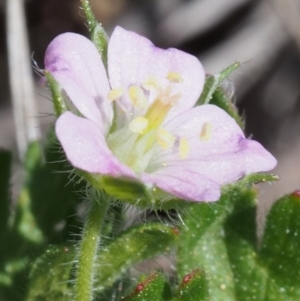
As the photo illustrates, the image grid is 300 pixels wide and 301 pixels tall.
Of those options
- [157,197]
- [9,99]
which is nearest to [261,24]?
[9,99]

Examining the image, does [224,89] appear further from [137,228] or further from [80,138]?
[80,138]

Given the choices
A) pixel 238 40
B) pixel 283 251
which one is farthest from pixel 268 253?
pixel 238 40

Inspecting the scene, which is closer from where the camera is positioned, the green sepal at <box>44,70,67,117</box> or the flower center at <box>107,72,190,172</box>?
the green sepal at <box>44,70,67,117</box>


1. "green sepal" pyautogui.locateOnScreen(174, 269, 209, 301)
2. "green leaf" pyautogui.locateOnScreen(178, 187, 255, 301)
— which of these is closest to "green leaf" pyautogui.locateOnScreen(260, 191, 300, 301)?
"green leaf" pyautogui.locateOnScreen(178, 187, 255, 301)

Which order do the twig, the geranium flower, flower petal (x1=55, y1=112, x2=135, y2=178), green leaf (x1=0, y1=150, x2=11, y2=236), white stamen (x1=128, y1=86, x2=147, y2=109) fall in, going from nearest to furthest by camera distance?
flower petal (x1=55, y1=112, x2=135, y2=178) < the geranium flower < white stamen (x1=128, y1=86, x2=147, y2=109) < green leaf (x1=0, y1=150, x2=11, y2=236) < the twig

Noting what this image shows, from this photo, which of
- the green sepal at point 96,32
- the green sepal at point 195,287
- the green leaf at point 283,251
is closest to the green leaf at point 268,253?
the green leaf at point 283,251

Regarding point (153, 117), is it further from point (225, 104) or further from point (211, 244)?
point (211, 244)

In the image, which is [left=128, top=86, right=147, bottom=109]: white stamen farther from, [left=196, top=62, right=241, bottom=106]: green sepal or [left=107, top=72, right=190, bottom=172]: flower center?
[left=196, top=62, right=241, bottom=106]: green sepal

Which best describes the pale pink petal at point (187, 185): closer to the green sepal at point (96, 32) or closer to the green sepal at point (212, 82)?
the green sepal at point (212, 82)
